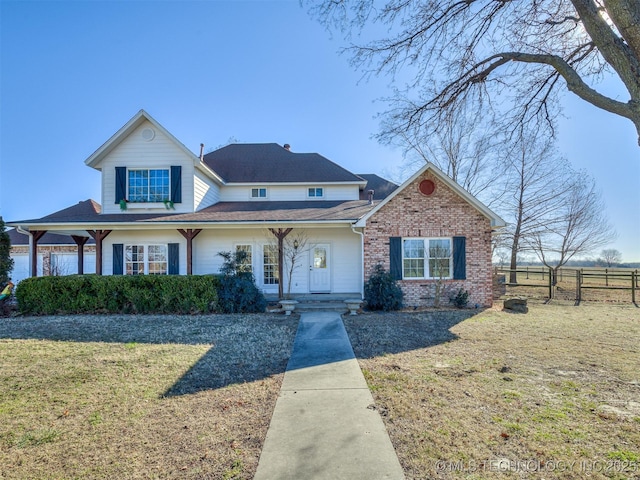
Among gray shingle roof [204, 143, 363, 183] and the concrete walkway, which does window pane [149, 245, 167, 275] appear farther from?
the concrete walkway

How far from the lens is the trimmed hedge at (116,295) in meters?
10.2

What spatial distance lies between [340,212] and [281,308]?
4.44 m

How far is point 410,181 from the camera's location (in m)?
11.2

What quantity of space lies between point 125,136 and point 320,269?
9590 mm

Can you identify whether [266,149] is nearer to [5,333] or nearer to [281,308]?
[281,308]

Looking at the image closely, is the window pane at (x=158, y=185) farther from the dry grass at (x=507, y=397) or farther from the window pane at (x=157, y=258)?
the dry grass at (x=507, y=397)

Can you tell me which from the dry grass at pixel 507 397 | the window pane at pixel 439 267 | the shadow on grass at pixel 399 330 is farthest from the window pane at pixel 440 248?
the dry grass at pixel 507 397

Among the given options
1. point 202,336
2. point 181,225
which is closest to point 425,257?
point 202,336

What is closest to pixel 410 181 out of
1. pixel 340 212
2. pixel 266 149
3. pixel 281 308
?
pixel 340 212

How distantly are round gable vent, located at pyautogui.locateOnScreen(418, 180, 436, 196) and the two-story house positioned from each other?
0.12 feet

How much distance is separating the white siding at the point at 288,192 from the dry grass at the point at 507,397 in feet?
27.1

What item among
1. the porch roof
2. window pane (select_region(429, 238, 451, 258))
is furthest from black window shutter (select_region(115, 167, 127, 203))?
window pane (select_region(429, 238, 451, 258))

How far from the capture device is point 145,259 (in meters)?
13.2

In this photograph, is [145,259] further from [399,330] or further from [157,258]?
[399,330]
